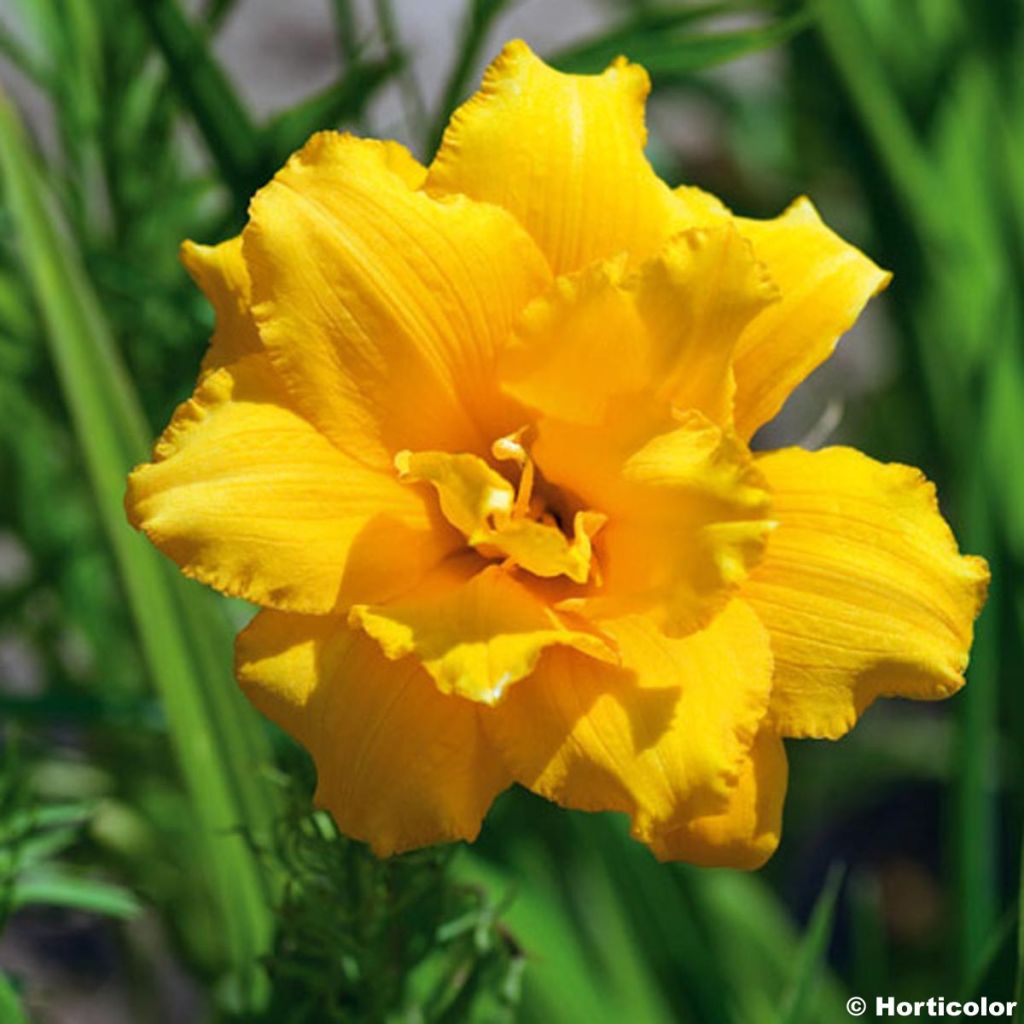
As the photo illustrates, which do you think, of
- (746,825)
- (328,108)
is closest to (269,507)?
(746,825)

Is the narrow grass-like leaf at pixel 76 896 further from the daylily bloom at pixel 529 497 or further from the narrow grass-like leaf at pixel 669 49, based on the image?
the narrow grass-like leaf at pixel 669 49

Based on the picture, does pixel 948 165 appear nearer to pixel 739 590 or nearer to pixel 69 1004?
pixel 739 590

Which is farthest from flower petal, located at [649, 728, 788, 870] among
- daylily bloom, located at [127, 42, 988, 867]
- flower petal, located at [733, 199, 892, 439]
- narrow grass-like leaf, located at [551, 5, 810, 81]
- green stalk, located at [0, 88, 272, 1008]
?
narrow grass-like leaf, located at [551, 5, 810, 81]

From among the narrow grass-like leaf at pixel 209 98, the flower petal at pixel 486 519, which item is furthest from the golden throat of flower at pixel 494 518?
the narrow grass-like leaf at pixel 209 98

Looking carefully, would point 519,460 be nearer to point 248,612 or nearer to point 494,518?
point 494,518

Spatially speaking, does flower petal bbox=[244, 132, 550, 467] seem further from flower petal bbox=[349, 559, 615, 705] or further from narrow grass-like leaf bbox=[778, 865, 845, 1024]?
narrow grass-like leaf bbox=[778, 865, 845, 1024]

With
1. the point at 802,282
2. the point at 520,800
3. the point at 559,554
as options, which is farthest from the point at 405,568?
the point at 520,800
